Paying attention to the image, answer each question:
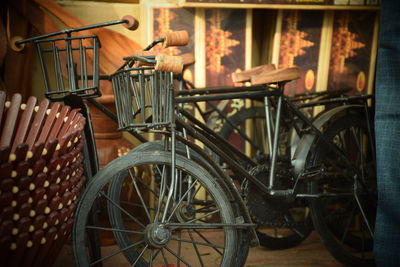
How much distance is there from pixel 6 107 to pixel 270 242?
1800 mm

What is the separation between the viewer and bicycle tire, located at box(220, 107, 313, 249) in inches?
117

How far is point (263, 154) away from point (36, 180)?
1.62 m

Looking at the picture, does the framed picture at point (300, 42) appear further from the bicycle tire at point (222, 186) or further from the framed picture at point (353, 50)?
the bicycle tire at point (222, 186)

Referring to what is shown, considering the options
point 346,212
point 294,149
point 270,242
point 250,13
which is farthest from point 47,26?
point 346,212

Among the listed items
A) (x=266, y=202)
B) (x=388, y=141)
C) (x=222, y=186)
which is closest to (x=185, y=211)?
(x=222, y=186)

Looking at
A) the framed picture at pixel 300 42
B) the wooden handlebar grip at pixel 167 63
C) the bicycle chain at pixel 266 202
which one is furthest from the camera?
the framed picture at pixel 300 42

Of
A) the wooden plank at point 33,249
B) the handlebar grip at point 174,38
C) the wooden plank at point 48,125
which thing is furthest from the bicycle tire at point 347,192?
the wooden plank at point 33,249

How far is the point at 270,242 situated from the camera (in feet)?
9.84

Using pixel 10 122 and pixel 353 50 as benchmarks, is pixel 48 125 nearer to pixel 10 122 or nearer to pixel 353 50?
pixel 10 122

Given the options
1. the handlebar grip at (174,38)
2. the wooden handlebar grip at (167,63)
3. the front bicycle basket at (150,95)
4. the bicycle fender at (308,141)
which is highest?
the handlebar grip at (174,38)

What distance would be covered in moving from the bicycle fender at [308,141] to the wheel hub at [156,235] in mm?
1038

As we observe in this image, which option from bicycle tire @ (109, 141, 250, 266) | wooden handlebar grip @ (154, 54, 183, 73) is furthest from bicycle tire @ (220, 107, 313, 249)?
wooden handlebar grip @ (154, 54, 183, 73)

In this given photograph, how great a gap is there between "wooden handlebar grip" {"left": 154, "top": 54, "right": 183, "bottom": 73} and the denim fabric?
35.1 inches

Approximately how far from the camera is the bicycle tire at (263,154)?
9.78 feet
